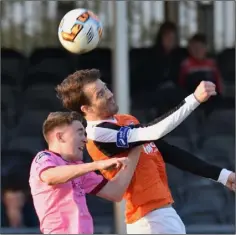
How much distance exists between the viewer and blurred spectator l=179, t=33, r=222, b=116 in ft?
30.4

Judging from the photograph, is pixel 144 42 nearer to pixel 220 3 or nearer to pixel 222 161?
pixel 220 3

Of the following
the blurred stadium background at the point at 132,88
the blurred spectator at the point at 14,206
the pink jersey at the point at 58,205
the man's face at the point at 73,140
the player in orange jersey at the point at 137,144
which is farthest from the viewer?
the blurred stadium background at the point at 132,88

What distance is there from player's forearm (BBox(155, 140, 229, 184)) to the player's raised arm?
0.29m

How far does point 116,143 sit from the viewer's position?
4.42m

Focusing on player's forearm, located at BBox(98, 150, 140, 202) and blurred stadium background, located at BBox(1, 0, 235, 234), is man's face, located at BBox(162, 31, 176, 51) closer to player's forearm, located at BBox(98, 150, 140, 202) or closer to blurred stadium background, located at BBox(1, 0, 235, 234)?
blurred stadium background, located at BBox(1, 0, 235, 234)

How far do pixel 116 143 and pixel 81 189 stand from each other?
1.06 feet

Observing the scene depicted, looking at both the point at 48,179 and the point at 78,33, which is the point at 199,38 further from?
the point at 48,179

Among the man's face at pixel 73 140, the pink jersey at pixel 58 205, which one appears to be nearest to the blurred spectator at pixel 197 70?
the man's face at pixel 73 140

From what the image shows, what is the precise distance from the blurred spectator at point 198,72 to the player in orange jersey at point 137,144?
4.56 metres

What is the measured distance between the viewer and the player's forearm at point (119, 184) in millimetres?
4297

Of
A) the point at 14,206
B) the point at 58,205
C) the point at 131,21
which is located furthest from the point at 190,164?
the point at 131,21

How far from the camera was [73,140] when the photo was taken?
420 cm

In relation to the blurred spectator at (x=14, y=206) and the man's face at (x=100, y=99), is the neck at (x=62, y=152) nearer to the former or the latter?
the man's face at (x=100, y=99)

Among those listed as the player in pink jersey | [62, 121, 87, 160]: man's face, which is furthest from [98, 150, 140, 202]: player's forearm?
[62, 121, 87, 160]: man's face
